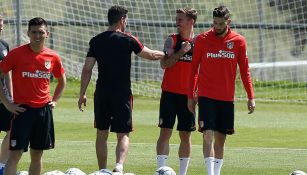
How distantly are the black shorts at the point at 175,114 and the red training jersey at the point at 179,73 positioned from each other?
10 cm

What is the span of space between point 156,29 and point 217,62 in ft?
48.4

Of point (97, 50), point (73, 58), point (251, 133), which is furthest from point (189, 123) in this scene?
point (73, 58)

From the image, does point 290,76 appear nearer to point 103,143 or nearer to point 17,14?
point 17,14

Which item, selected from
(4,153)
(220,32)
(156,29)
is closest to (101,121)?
(4,153)

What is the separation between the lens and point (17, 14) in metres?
25.0

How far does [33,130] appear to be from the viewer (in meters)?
12.0

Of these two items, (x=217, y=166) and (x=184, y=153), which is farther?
(x=184, y=153)

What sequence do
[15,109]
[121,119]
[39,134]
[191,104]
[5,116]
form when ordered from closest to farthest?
[15,109], [39,134], [191,104], [121,119], [5,116]

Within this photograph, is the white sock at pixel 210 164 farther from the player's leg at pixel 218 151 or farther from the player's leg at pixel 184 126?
the player's leg at pixel 184 126

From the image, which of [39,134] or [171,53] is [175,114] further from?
[39,134]

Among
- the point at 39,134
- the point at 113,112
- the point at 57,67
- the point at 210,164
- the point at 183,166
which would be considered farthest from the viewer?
the point at 183,166

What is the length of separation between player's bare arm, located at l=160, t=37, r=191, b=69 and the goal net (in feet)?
41.0

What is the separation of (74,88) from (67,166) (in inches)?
502

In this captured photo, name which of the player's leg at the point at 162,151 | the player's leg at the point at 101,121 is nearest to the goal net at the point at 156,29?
the player's leg at the point at 162,151
